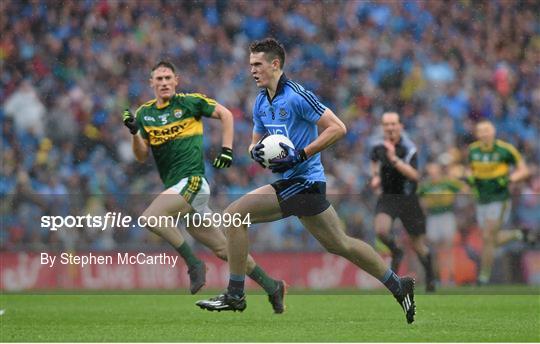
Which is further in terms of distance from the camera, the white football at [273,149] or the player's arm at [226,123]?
the player's arm at [226,123]

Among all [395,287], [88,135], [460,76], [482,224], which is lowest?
[395,287]

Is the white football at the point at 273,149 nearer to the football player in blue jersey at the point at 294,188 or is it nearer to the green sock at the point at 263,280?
the football player in blue jersey at the point at 294,188

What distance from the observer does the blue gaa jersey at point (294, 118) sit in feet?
29.5

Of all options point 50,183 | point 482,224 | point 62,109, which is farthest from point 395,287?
point 62,109

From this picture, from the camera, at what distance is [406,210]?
14328 millimetres

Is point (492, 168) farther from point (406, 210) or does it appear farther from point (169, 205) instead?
point (169, 205)

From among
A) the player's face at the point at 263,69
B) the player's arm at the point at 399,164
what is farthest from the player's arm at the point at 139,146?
the player's arm at the point at 399,164

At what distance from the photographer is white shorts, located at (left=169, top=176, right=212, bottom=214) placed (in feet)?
36.8

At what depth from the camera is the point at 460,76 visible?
2069 centimetres

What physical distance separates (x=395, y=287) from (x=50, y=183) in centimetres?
1009

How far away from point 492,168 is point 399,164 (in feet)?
7.91

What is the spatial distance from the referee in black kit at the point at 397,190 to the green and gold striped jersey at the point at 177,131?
10.8ft

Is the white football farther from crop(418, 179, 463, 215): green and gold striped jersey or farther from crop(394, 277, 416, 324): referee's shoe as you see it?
crop(418, 179, 463, 215): green and gold striped jersey

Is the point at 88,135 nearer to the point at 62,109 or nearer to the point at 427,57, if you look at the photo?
the point at 62,109
